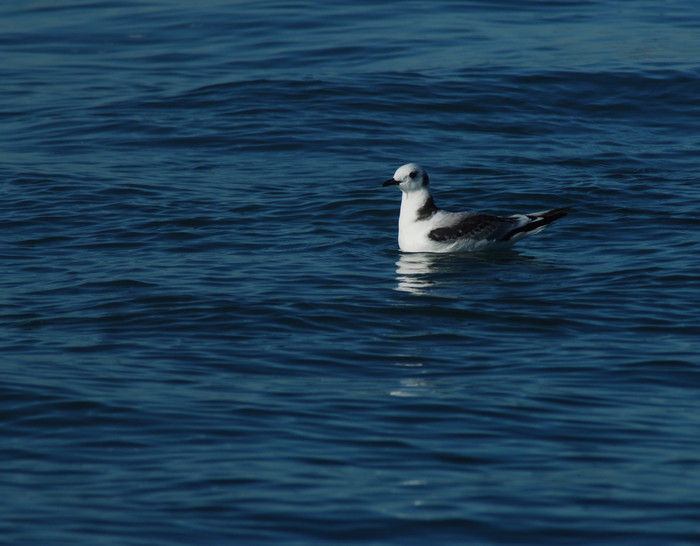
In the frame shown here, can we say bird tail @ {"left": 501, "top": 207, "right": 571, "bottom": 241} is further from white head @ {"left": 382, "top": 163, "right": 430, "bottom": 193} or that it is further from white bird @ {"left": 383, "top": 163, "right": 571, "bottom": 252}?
white head @ {"left": 382, "top": 163, "right": 430, "bottom": 193}

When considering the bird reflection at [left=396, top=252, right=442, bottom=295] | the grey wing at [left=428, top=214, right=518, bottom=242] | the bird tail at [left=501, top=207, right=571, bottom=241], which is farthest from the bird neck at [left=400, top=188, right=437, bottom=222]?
the bird tail at [left=501, top=207, right=571, bottom=241]

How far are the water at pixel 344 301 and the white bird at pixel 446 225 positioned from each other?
9.2 inches

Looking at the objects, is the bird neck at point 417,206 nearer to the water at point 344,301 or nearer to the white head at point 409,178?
the white head at point 409,178

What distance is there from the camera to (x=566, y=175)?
1812cm

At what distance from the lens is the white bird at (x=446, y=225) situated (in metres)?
14.8

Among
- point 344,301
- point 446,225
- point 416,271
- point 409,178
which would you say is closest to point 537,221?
point 446,225

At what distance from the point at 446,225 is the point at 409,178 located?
0.79 metres

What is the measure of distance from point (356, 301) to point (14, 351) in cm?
360

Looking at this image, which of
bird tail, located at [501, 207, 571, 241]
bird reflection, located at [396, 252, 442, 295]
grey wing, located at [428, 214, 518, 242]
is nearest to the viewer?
bird reflection, located at [396, 252, 442, 295]

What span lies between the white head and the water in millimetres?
877

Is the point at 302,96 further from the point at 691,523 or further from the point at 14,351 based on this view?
the point at 691,523

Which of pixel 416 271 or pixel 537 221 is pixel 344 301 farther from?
pixel 537 221

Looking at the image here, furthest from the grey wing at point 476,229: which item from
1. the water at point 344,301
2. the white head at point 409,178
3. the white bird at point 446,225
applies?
the white head at point 409,178

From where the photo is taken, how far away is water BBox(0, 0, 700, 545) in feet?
26.0
